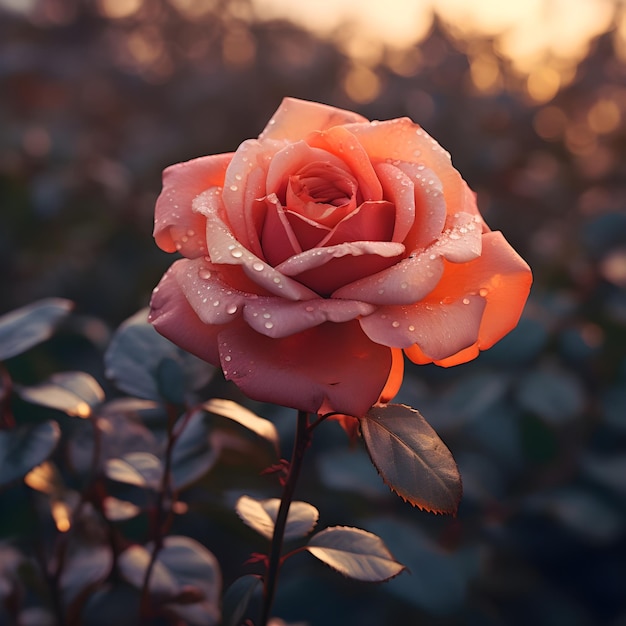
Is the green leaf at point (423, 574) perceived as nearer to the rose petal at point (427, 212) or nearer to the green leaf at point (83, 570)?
the green leaf at point (83, 570)

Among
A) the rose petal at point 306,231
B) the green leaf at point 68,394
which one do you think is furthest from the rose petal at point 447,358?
the green leaf at point 68,394

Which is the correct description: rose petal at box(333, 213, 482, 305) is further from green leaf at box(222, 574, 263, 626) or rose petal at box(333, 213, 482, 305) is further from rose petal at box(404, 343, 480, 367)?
green leaf at box(222, 574, 263, 626)

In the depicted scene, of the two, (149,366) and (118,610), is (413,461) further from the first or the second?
(118,610)

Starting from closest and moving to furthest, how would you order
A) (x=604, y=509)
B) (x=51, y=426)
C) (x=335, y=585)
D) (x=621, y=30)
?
(x=51, y=426)
(x=335, y=585)
(x=604, y=509)
(x=621, y=30)

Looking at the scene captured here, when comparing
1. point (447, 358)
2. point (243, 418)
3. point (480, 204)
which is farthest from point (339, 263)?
point (480, 204)

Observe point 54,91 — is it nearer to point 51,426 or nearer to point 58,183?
point 58,183

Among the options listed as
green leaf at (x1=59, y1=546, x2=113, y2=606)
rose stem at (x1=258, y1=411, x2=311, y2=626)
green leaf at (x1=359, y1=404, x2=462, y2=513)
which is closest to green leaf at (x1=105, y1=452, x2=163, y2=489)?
green leaf at (x1=59, y1=546, x2=113, y2=606)

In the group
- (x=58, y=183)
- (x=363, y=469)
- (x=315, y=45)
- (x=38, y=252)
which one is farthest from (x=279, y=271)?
(x=315, y=45)
